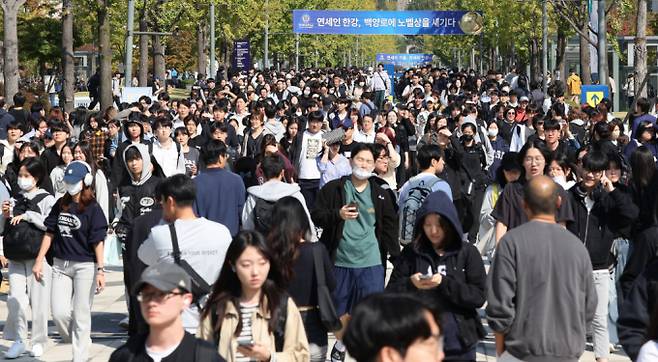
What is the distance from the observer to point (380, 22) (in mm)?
78688

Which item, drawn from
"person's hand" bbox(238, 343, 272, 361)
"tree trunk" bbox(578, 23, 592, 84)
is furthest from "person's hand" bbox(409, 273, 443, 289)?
"tree trunk" bbox(578, 23, 592, 84)

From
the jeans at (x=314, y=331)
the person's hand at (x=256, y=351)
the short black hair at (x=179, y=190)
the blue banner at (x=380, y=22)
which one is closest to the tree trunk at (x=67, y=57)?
the short black hair at (x=179, y=190)

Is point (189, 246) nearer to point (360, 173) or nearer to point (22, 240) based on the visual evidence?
point (360, 173)

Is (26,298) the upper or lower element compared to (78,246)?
lower

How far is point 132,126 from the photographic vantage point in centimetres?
1456

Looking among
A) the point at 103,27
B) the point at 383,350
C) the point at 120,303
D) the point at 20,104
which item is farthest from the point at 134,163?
the point at 103,27

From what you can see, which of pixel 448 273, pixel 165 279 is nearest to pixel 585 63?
pixel 448 273

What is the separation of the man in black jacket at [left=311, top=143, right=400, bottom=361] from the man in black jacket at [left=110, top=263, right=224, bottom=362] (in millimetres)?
4234

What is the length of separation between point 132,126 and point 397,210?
555cm

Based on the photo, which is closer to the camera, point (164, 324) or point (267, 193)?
point (164, 324)

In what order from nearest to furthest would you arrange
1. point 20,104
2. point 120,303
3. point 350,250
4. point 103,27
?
point 350,250
point 120,303
point 20,104
point 103,27

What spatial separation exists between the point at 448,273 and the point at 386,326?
3282mm

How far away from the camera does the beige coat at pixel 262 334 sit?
587cm

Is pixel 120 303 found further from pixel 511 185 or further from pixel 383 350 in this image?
pixel 383 350
